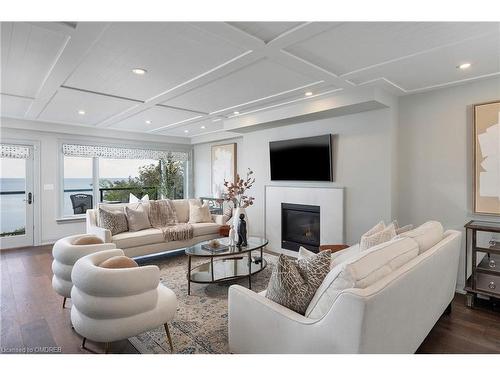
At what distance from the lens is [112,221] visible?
13.8 feet

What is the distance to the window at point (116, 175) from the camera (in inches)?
239

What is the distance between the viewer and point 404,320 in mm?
1660

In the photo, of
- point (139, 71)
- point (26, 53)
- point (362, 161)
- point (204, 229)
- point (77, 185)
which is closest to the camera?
point (26, 53)

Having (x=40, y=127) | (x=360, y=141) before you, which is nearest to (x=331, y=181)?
(x=360, y=141)

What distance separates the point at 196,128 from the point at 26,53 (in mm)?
3806

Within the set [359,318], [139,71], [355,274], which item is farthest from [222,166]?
[359,318]

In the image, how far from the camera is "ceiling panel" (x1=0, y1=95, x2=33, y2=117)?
12.7ft

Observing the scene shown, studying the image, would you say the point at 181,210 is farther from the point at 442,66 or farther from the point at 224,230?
the point at 442,66

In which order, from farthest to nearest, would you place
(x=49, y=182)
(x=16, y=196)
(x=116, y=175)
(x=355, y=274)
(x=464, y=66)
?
1. (x=116, y=175)
2. (x=49, y=182)
3. (x=16, y=196)
4. (x=464, y=66)
5. (x=355, y=274)

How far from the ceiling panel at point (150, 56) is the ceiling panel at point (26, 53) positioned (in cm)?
26

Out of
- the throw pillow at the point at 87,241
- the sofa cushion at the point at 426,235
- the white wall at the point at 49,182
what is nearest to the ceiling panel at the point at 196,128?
the white wall at the point at 49,182

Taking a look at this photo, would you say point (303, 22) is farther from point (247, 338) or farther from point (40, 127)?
point (40, 127)

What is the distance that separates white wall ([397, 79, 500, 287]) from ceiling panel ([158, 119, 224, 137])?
3252mm

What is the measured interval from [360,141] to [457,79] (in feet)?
3.99
